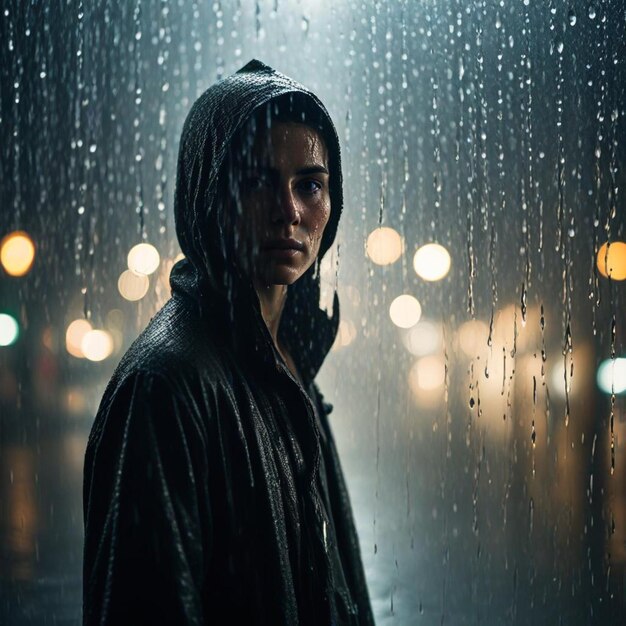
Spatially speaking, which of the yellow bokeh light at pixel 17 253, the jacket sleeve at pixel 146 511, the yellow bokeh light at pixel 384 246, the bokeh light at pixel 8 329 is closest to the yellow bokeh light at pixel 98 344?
the bokeh light at pixel 8 329

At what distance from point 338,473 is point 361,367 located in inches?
196

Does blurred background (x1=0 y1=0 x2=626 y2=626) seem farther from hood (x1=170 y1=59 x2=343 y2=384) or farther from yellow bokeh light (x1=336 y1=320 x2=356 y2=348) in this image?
hood (x1=170 y1=59 x2=343 y2=384)

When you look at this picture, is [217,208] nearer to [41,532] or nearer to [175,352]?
[175,352]

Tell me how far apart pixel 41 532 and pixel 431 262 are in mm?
2942

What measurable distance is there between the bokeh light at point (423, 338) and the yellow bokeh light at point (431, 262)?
0.36m

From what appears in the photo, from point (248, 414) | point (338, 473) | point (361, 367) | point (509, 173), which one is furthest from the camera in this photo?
point (361, 367)

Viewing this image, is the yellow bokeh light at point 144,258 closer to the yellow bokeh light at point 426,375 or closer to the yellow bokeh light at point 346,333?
the yellow bokeh light at point 346,333

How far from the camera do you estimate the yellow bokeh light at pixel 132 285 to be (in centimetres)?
504

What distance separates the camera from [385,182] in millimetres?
4461

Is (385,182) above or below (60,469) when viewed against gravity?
above

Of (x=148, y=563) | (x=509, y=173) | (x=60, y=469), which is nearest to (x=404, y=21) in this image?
(x=509, y=173)

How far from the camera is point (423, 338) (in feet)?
18.1

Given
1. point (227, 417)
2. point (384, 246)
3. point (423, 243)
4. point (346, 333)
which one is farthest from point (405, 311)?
point (227, 417)

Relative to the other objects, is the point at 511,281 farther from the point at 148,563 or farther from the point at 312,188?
the point at 148,563
